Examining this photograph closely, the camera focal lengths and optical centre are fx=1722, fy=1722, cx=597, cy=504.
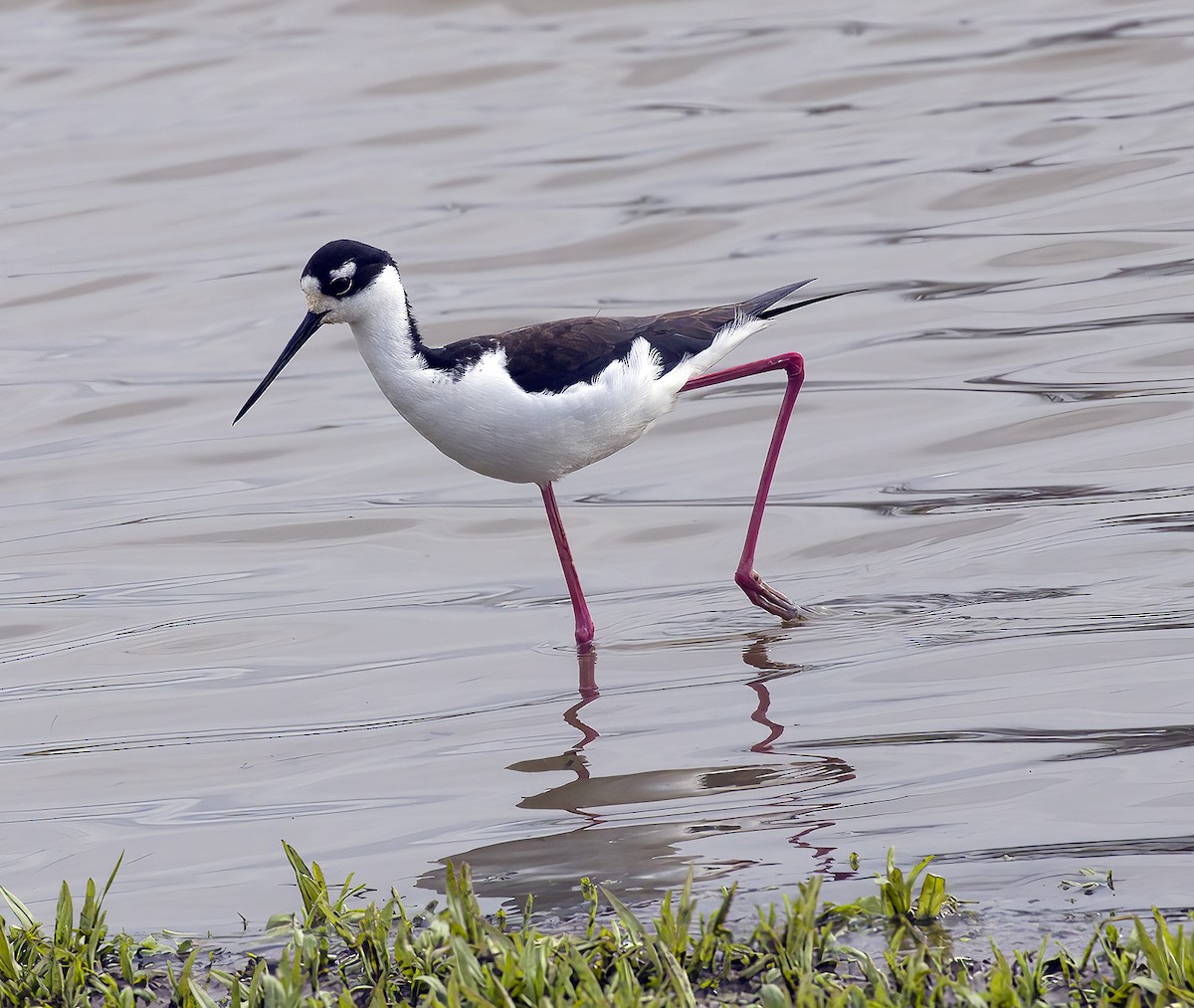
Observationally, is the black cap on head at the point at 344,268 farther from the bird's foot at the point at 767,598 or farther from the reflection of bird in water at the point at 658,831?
the reflection of bird in water at the point at 658,831

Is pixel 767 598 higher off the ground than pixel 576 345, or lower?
lower

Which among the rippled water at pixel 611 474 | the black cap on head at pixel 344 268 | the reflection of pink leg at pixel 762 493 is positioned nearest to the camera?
the rippled water at pixel 611 474

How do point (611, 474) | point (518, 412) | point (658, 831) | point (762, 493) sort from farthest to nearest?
point (611, 474), point (762, 493), point (518, 412), point (658, 831)

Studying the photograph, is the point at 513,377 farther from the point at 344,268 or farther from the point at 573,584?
the point at 573,584

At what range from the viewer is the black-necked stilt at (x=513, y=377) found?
5.46 meters

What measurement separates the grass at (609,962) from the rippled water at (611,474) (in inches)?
10.9

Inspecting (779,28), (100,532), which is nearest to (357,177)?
(779,28)

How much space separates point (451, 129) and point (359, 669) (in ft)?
28.2

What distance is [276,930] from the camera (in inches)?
141

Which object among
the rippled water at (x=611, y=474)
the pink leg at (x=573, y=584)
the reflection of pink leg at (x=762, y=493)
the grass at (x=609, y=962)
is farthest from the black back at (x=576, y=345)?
the grass at (x=609, y=962)

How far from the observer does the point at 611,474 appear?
7961 millimetres

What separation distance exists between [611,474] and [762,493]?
166 centimetres

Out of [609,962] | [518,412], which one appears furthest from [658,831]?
[518,412]

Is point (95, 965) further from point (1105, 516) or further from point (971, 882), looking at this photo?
point (1105, 516)
